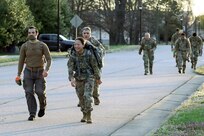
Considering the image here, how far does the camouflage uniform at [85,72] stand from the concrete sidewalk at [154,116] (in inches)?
32.5

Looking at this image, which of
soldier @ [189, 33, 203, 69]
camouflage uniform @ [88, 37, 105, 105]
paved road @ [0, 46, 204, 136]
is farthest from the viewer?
soldier @ [189, 33, 203, 69]

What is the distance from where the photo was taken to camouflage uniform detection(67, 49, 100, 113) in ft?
31.6

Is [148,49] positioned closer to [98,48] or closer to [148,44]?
[148,44]

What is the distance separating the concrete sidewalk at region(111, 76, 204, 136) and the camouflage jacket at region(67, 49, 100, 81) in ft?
3.67

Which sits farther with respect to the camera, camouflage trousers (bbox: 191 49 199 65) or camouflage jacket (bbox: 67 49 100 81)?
camouflage trousers (bbox: 191 49 199 65)

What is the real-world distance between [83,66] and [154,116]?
6.91 ft

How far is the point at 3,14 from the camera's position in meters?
42.5

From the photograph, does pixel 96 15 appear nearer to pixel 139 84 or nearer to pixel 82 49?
pixel 139 84

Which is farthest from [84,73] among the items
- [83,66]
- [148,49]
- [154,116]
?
[148,49]

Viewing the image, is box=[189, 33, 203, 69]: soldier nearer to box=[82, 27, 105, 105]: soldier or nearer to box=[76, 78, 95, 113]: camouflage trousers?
box=[82, 27, 105, 105]: soldier

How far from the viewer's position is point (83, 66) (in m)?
9.66

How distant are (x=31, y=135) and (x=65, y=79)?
10889 mm

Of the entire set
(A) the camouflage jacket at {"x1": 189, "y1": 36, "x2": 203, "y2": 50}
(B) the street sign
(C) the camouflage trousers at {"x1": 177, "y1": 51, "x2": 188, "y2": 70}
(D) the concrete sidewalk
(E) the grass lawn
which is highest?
(B) the street sign

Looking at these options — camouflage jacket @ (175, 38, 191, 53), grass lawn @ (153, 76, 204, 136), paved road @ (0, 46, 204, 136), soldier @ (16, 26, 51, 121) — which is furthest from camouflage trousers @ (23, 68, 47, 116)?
camouflage jacket @ (175, 38, 191, 53)
